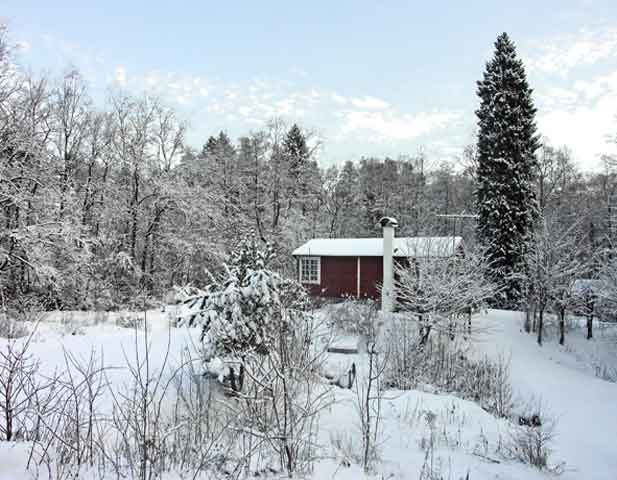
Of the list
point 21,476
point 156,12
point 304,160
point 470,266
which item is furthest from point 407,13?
point 304,160

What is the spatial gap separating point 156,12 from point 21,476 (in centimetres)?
911

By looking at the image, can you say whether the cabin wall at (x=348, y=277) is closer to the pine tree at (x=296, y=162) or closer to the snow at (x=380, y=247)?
the snow at (x=380, y=247)

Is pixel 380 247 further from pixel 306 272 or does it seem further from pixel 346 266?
pixel 306 272

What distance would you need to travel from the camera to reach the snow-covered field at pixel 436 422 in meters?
3.56

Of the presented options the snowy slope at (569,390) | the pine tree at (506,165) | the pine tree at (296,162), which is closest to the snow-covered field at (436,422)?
the snowy slope at (569,390)

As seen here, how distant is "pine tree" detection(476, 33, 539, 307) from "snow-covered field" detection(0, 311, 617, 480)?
6.64m

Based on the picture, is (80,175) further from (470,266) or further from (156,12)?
(470,266)

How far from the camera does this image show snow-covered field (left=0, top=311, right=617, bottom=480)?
356cm

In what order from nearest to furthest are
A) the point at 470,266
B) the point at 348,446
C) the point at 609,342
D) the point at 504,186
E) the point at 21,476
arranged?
the point at 21,476, the point at 348,446, the point at 470,266, the point at 609,342, the point at 504,186

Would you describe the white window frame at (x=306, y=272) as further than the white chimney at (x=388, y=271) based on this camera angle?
Yes

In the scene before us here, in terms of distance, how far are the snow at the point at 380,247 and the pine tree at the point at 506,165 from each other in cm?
367

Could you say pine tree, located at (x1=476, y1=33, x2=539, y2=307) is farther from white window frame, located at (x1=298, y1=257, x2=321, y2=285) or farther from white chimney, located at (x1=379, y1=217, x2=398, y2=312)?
white window frame, located at (x1=298, y1=257, x2=321, y2=285)

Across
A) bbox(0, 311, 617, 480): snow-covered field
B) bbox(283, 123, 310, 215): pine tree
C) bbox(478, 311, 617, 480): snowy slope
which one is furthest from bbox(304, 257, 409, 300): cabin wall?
bbox(283, 123, 310, 215): pine tree

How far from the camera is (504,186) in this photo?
16.8 m
